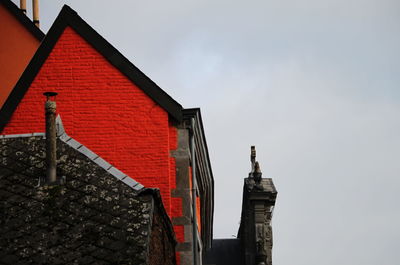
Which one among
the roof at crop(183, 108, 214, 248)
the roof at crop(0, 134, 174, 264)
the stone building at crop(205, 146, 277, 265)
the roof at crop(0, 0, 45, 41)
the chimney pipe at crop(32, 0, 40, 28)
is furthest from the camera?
the stone building at crop(205, 146, 277, 265)

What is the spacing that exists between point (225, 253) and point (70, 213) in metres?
26.7

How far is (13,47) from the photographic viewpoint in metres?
38.3

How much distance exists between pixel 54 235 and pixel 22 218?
793 mm

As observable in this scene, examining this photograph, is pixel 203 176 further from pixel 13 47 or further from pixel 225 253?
pixel 225 253

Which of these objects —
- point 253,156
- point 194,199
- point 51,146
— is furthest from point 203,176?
point 253,156

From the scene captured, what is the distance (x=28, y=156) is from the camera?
26.4 metres

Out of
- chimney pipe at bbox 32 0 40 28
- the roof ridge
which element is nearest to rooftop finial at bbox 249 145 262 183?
chimney pipe at bbox 32 0 40 28

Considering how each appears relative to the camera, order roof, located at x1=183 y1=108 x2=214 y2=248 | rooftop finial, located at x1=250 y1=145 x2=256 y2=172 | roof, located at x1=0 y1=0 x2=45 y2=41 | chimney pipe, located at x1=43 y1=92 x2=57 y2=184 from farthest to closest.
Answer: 1. rooftop finial, located at x1=250 y1=145 x2=256 y2=172
2. roof, located at x1=0 y1=0 x2=45 y2=41
3. roof, located at x1=183 y1=108 x2=214 y2=248
4. chimney pipe, located at x1=43 y1=92 x2=57 y2=184

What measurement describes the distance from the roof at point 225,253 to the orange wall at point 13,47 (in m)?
13.8

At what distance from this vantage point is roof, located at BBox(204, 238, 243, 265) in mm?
50263

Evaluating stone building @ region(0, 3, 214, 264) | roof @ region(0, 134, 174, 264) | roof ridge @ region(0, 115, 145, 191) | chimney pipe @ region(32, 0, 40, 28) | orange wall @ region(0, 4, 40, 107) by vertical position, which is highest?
chimney pipe @ region(32, 0, 40, 28)

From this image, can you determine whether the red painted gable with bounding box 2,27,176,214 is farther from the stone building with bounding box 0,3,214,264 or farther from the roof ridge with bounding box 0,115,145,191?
the roof ridge with bounding box 0,115,145,191

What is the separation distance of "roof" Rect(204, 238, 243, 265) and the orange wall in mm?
13770

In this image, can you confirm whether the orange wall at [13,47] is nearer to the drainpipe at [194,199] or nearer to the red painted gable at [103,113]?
the red painted gable at [103,113]
